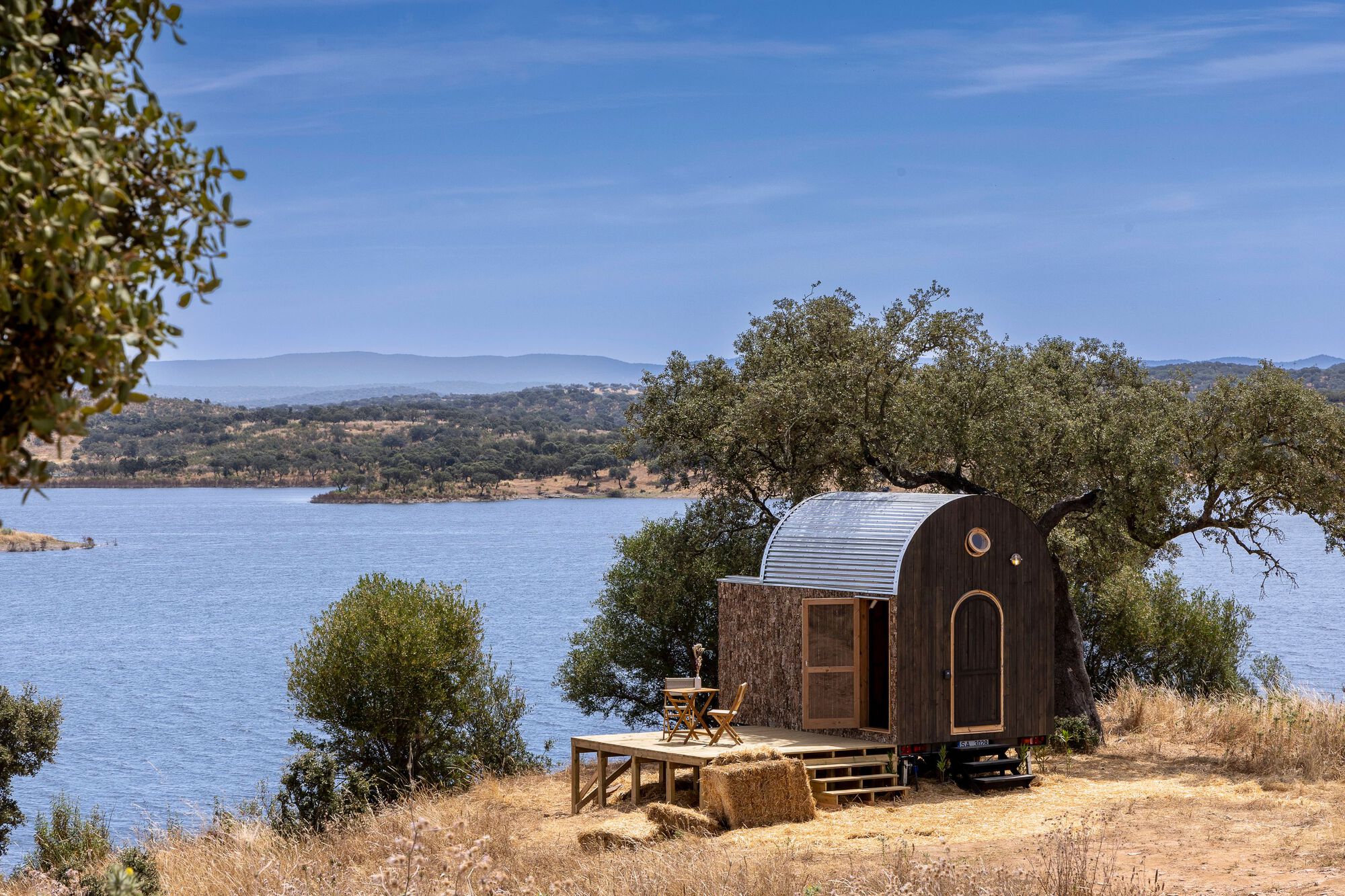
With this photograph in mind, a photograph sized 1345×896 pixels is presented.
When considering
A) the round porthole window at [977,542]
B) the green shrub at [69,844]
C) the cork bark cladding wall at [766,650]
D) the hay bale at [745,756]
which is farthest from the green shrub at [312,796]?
the round porthole window at [977,542]

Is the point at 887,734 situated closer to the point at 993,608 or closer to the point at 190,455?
the point at 993,608

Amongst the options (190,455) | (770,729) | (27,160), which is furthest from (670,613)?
(190,455)

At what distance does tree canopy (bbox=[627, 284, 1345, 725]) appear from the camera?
57.0 feet

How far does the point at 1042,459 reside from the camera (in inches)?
745

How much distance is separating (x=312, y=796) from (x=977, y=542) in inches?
445

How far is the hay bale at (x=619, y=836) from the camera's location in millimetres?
12805

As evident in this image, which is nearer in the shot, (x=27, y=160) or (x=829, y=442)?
(x=27, y=160)

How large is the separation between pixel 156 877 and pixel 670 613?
47.4ft

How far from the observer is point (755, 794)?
46.8 ft

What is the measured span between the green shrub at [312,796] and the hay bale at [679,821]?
6.81 m

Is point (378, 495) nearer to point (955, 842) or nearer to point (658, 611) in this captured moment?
point (658, 611)

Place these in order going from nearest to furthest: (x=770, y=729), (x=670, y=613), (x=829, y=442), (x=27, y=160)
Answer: (x=27, y=160)
(x=770, y=729)
(x=829, y=442)
(x=670, y=613)

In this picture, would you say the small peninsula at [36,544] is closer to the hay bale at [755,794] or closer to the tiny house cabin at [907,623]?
the tiny house cabin at [907,623]

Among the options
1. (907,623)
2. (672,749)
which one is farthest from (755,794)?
(907,623)
